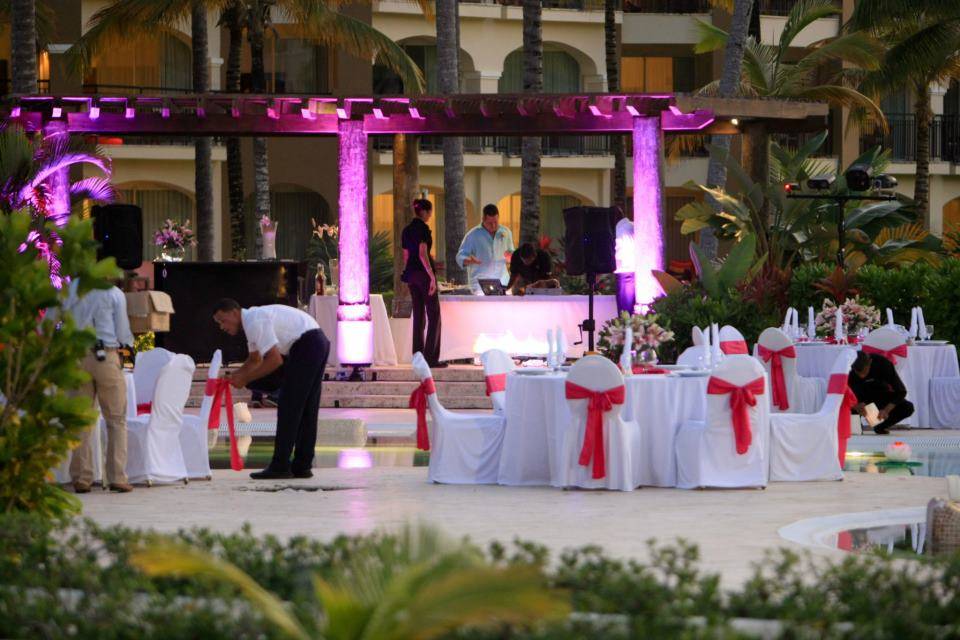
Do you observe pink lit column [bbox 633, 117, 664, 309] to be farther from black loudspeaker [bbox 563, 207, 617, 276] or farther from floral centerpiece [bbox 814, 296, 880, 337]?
floral centerpiece [bbox 814, 296, 880, 337]

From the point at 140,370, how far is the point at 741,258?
790cm

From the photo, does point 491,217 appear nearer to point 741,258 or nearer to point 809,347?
point 741,258

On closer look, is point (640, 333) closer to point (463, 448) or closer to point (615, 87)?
point (463, 448)

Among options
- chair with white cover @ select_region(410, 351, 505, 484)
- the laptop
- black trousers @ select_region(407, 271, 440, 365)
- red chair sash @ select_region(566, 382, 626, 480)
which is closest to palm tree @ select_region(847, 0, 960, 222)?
the laptop

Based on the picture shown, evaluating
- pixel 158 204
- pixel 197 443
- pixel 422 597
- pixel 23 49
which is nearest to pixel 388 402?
pixel 197 443

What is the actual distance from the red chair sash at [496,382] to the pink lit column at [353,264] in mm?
6391

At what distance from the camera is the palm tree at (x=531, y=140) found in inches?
1118

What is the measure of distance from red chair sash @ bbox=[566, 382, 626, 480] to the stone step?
289 inches

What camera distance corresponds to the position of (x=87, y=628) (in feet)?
20.8

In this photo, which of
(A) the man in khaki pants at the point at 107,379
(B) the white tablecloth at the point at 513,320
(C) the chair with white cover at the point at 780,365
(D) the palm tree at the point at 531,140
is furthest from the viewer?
(D) the palm tree at the point at 531,140

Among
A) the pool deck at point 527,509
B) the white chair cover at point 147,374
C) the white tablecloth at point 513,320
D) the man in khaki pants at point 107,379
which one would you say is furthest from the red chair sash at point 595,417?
the white tablecloth at point 513,320

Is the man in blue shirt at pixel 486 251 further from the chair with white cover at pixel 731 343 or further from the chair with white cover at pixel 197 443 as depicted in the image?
the chair with white cover at pixel 197 443

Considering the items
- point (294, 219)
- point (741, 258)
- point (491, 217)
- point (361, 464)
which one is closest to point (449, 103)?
point (491, 217)

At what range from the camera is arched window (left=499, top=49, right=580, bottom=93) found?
42.7 m
